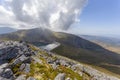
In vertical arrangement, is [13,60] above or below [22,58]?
below

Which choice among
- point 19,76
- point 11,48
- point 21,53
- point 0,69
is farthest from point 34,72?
point 11,48

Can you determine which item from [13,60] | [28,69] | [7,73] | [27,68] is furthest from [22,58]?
[7,73]

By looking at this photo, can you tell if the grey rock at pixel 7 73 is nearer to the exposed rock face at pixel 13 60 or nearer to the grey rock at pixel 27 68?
the exposed rock face at pixel 13 60

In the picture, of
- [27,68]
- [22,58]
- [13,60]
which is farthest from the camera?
[13,60]

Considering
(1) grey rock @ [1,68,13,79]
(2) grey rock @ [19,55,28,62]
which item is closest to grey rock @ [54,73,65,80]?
(1) grey rock @ [1,68,13,79]

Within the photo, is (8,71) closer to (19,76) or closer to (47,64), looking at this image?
(19,76)

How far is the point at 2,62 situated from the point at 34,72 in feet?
79.1

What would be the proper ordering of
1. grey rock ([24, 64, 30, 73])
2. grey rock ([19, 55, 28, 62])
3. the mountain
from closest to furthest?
the mountain < grey rock ([24, 64, 30, 73]) < grey rock ([19, 55, 28, 62])

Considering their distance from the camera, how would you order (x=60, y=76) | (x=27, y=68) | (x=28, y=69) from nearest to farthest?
(x=60, y=76) < (x=28, y=69) < (x=27, y=68)

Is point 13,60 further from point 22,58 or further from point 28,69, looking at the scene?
point 28,69

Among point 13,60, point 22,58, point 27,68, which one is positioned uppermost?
point 22,58

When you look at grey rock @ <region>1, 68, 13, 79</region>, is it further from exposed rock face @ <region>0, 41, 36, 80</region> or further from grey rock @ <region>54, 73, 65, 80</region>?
grey rock @ <region>54, 73, 65, 80</region>

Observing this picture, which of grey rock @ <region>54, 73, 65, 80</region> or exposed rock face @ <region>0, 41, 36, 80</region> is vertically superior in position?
Answer: exposed rock face @ <region>0, 41, 36, 80</region>

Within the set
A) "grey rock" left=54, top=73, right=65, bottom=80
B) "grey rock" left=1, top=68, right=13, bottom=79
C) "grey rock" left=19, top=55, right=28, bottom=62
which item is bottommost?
"grey rock" left=54, top=73, right=65, bottom=80
